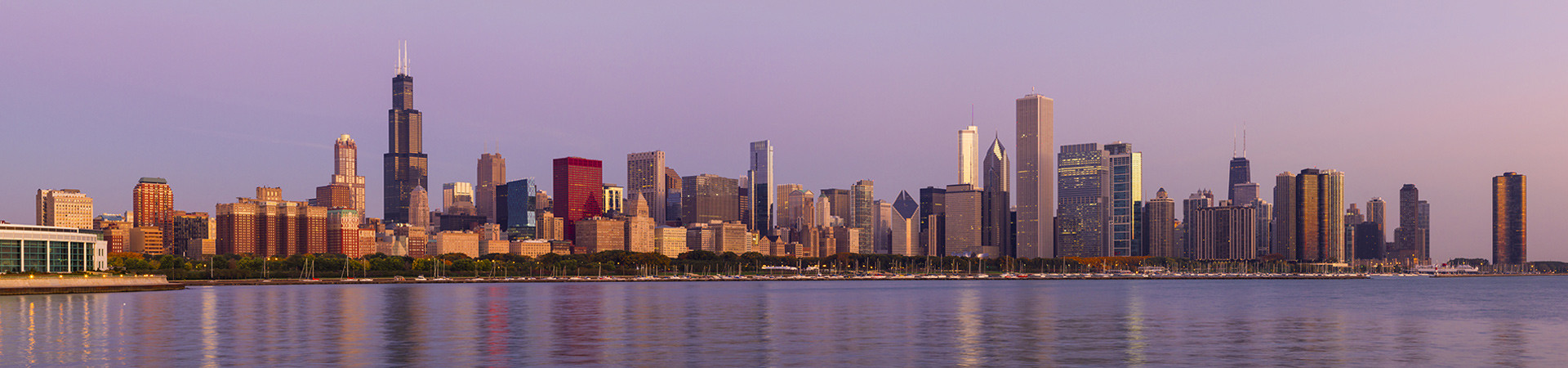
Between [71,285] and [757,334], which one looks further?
[71,285]

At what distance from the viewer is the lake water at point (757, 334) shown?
5925 cm

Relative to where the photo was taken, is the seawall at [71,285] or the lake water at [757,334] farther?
the seawall at [71,285]

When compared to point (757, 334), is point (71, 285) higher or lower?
lower

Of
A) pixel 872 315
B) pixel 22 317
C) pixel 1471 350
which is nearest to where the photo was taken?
pixel 1471 350

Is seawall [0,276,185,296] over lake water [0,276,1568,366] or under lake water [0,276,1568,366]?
under

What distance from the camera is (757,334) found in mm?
77375

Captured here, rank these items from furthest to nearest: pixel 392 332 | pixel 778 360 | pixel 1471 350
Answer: pixel 392 332 < pixel 1471 350 < pixel 778 360

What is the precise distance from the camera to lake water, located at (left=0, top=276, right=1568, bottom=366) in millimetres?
59250

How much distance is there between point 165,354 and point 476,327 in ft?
84.2

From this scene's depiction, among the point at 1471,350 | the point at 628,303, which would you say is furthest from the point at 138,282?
the point at 1471,350

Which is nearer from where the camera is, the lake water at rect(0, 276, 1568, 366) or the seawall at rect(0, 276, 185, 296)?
the lake water at rect(0, 276, 1568, 366)

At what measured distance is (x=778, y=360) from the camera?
58.1 m

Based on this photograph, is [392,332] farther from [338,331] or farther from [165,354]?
[165,354]

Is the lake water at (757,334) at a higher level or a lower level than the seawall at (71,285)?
higher
